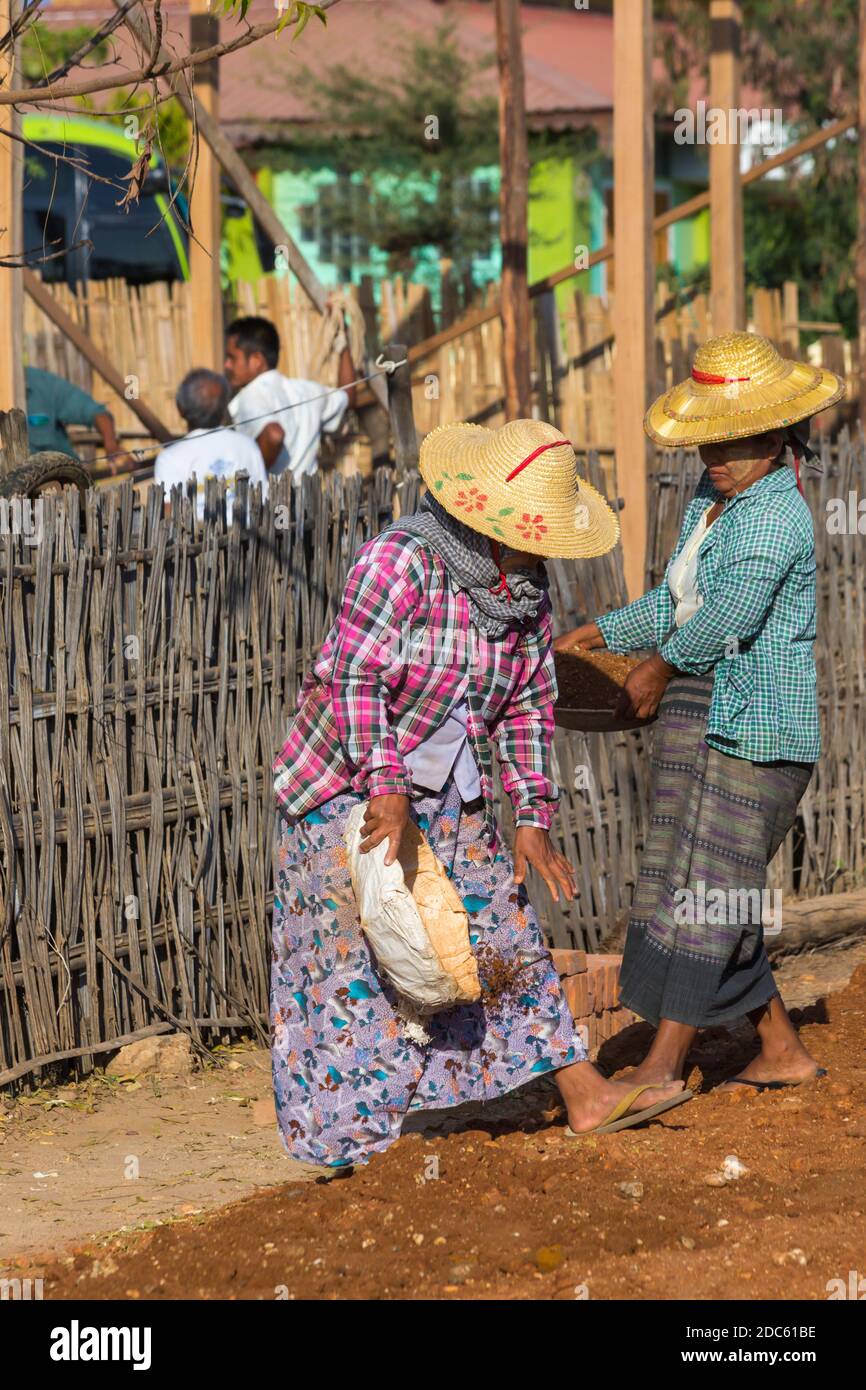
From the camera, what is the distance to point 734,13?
10516 millimetres

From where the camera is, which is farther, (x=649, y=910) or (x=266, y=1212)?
(x=649, y=910)

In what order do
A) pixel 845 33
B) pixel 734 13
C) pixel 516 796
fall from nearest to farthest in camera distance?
pixel 516 796, pixel 734 13, pixel 845 33

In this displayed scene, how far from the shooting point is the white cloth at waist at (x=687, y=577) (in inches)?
186

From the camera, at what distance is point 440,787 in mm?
4234

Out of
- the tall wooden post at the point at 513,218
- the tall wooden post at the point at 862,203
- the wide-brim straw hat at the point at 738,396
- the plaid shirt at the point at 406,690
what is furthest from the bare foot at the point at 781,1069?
the tall wooden post at the point at 862,203

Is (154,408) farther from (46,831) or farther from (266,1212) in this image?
(266,1212)

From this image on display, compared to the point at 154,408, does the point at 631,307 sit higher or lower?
higher

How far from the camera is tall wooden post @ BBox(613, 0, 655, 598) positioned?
8.04 metres

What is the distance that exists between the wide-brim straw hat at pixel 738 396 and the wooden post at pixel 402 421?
155 centimetres

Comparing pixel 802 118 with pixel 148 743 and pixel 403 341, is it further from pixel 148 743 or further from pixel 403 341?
pixel 148 743

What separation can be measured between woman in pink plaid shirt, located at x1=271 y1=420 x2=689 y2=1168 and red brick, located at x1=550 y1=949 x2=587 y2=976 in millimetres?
941

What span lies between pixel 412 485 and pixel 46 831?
186 centimetres

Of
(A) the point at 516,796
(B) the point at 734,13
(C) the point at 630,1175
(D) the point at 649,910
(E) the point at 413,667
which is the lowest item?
(C) the point at 630,1175
